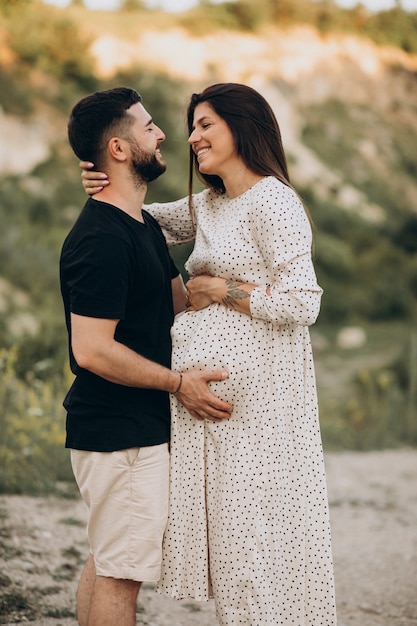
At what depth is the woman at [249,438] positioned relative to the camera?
2.78 m

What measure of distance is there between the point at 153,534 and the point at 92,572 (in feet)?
1.22

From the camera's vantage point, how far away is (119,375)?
2.69 m

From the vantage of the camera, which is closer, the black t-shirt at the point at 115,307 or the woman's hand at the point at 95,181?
the black t-shirt at the point at 115,307

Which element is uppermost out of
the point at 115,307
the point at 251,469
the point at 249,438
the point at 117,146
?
the point at 117,146

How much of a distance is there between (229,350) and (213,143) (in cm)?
72

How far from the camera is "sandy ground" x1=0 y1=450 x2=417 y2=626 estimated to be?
12.7 feet

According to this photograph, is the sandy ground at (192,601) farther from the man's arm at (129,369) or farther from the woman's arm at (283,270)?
the woman's arm at (283,270)

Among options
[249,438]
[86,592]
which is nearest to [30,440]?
[86,592]

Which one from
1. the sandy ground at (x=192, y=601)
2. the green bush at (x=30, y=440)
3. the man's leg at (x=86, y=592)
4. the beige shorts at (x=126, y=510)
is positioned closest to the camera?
the beige shorts at (x=126, y=510)

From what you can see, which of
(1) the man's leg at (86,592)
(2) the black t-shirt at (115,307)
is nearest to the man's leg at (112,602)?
(1) the man's leg at (86,592)

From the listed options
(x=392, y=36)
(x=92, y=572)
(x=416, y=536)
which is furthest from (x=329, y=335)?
(x=392, y=36)

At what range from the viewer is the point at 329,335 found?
Answer: 42.5 ft

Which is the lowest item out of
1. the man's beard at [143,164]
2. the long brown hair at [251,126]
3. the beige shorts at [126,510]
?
the beige shorts at [126,510]

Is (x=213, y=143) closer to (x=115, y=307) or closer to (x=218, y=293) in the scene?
(x=218, y=293)
